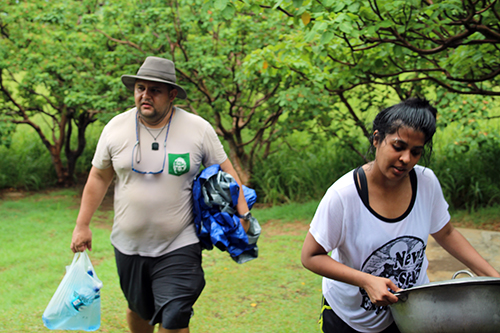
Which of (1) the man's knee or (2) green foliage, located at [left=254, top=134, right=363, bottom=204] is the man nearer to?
(1) the man's knee

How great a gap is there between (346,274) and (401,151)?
21.3 inches

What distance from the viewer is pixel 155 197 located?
3021 mm

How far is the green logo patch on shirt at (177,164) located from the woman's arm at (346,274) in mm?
1235

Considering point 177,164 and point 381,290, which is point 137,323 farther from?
point 381,290

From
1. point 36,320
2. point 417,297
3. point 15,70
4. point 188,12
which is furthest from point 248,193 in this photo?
point 15,70

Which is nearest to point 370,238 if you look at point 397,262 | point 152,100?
point 397,262

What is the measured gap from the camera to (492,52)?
4.87 metres

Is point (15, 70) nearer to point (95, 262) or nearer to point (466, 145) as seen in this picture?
point (95, 262)

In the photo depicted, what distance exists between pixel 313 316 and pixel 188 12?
571cm

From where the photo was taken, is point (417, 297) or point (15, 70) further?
point (15, 70)

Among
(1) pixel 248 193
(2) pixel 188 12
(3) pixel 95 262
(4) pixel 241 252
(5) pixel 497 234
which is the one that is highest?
(2) pixel 188 12

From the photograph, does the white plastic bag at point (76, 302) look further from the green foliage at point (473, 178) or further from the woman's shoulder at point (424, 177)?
the green foliage at point (473, 178)

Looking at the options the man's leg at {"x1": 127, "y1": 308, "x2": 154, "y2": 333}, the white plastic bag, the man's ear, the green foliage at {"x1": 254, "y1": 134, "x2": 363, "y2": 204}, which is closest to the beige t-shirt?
the man's ear

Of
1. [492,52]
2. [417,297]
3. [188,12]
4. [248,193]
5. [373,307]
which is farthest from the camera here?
[188,12]
